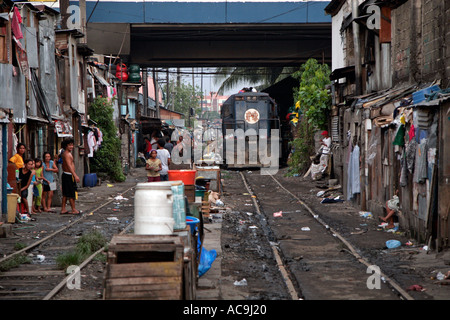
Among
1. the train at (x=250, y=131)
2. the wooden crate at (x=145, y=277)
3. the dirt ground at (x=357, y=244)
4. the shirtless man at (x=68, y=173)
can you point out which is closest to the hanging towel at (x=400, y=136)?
the dirt ground at (x=357, y=244)

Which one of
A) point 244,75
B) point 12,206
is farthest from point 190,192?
point 244,75

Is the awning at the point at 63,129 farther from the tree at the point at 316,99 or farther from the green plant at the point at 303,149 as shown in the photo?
the green plant at the point at 303,149

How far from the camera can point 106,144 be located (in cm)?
2756

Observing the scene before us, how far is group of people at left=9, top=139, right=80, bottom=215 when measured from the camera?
15.2 m

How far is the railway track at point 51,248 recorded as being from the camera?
8.12 m

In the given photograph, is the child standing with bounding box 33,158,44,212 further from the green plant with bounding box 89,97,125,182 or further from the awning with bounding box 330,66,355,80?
the green plant with bounding box 89,97,125,182

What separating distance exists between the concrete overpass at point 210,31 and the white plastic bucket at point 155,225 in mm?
24301

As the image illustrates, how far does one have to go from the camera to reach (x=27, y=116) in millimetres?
17719

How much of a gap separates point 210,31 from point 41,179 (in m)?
16.9

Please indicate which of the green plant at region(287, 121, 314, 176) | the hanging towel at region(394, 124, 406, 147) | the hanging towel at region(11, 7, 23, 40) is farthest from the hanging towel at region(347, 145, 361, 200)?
the green plant at region(287, 121, 314, 176)

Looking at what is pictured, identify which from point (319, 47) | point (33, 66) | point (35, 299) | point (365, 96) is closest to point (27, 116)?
point (33, 66)

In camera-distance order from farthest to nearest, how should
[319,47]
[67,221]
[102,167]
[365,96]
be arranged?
[319,47] → [102,167] → [365,96] → [67,221]

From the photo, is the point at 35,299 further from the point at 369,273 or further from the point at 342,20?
the point at 342,20
